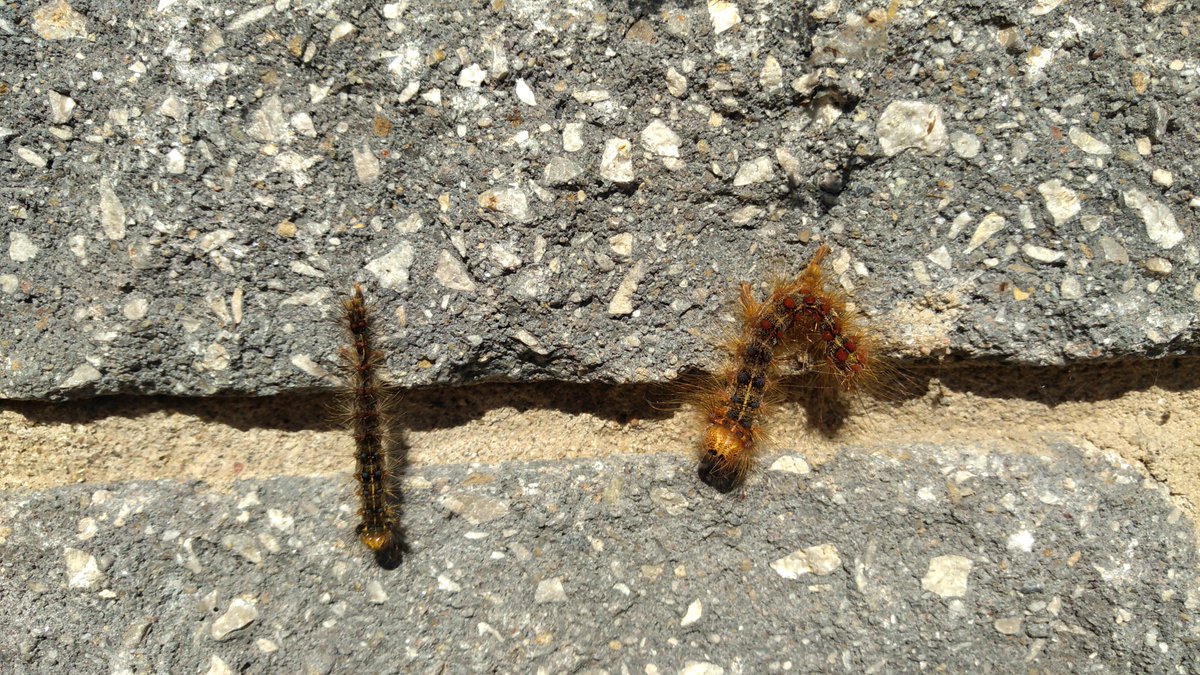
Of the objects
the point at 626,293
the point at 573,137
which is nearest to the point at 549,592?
the point at 626,293

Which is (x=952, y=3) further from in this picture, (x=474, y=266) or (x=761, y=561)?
(x=761, y=561)

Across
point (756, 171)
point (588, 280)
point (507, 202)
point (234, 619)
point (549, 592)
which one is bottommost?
point (234, 619)

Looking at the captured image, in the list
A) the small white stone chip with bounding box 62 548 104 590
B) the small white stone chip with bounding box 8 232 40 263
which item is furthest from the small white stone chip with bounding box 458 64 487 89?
the small white stone chip with bounding box 62 548 104 590

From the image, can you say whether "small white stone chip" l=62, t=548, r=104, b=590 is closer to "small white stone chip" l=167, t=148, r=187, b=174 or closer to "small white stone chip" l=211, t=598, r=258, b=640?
"small white stone chip" l=211, t=598, r=258, b=640

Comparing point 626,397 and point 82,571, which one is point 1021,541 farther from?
point 82,571

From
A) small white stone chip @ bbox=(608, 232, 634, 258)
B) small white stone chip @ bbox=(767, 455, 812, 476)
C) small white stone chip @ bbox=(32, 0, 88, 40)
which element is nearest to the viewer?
small white stone chip @ bbox=(32, 0, 88, 40)
